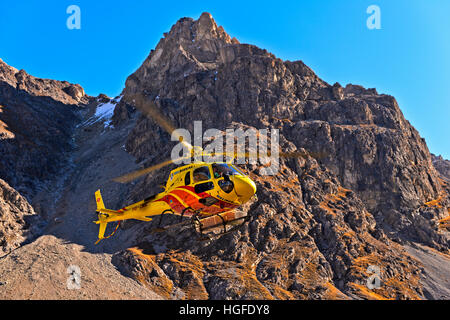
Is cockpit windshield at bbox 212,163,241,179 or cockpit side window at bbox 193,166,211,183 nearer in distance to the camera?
cockpit windshield at bbox 212,163,241,179

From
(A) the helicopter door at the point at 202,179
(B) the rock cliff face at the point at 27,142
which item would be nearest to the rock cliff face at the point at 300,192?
(A) the helicopter door at the point at 202,179

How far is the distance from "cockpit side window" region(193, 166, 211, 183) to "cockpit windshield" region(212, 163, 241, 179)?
47 cm

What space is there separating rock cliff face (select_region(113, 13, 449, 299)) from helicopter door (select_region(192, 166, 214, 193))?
7.52 m

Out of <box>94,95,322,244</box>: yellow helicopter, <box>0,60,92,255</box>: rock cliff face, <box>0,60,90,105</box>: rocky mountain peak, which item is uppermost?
<box>0,60,90,105</box>: rocky mountain peak

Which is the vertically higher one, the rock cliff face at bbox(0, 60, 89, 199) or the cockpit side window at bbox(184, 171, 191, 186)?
the rock cliff face at bbox(0, 60, 89, 199)

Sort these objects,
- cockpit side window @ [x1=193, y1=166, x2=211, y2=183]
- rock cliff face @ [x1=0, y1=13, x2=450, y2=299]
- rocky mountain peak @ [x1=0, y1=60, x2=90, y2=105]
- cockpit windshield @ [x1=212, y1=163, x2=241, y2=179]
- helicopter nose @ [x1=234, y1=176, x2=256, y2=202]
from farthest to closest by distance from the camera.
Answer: rocky mountain peak @ [x1=0, y1=60, x2=90, y2=105] < rock cliff face @ [x1=0, y1=13, x2=450, y2=299] < cockpit side window @ [x1=193, y1=166, x2=211, y2=183] < cockpit windshield @ [x1=212, y1=163, x2=241, y2=179] < helicopter nose @ [x1=234, y1=176, x2=256, y2=202]

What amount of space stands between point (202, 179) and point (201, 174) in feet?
1.06

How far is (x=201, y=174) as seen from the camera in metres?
18.3

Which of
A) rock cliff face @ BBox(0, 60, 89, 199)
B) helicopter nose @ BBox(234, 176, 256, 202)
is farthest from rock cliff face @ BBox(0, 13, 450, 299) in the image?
helicopter nose @ BBox(234, 176, 256, 202)

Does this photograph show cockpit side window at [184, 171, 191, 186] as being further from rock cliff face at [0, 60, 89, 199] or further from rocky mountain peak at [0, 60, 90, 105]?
rocky mountain peak at [0, 60, 90, 105]

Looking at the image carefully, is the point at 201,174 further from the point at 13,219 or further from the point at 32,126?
the point at 32,126

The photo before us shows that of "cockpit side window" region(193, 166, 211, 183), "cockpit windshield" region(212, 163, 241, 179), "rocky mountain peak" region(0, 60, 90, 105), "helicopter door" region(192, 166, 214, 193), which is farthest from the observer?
"rocky mountain peak" region(0, 60, 90, 105)

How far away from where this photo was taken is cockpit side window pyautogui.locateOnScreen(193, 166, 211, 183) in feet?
59.4
